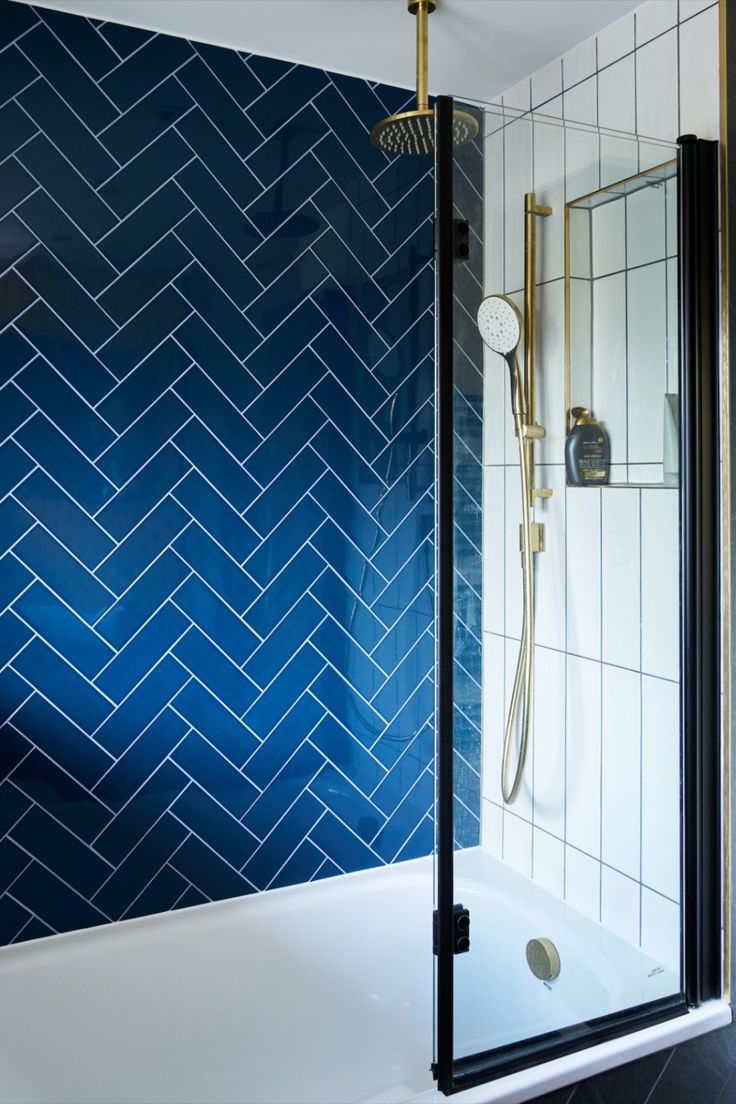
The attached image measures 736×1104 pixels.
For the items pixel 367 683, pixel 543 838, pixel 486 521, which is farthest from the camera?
pixel 367 683

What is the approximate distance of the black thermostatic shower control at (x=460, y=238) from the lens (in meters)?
1.53

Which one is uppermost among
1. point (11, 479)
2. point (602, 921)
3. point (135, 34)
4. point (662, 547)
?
point (135, 34)

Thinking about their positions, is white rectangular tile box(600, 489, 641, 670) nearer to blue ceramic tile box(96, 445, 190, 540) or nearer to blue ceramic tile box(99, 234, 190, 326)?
blue ceramic tile box(96, 445, 190, 540)

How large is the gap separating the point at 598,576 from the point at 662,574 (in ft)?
0.53

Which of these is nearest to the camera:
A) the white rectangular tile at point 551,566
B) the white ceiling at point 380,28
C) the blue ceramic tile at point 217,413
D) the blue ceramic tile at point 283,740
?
the white rectangular tile at point 551,566

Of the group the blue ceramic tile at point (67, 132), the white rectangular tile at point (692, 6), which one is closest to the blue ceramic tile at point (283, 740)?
the blue ceramic tile at point (67, 132)

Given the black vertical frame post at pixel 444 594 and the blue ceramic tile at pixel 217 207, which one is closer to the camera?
the black vertical frame post at pixel 444 594

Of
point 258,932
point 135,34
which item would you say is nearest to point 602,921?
point 258,932

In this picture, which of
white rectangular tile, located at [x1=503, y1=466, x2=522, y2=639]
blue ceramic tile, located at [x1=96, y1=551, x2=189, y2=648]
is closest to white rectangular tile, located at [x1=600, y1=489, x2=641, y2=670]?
white rectangular tile, located at [x1=503, y1=466, x2=522, y2=639]

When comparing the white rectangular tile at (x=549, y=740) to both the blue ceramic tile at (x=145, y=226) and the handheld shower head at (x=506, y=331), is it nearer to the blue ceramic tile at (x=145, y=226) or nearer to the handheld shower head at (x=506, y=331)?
the handheld shower head at (x=506, y=331)

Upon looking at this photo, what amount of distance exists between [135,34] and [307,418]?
99cm

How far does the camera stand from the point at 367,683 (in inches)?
98.4

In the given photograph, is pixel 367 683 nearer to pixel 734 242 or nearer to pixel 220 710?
pixel 220 710

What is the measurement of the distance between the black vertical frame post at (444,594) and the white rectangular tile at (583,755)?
0.28 m
